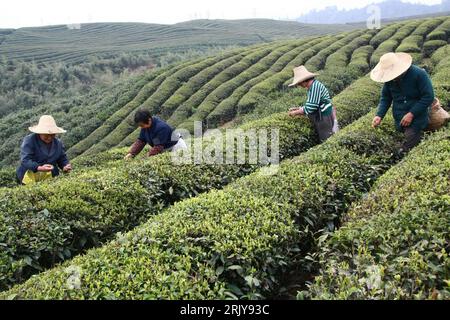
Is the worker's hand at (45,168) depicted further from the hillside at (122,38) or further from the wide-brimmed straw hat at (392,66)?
the hillside at (122,38)

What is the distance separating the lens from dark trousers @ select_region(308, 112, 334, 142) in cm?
856

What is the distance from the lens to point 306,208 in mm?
4875

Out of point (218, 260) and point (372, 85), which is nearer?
point (218, 260)

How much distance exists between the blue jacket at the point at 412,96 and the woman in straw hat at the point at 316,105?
1.33m

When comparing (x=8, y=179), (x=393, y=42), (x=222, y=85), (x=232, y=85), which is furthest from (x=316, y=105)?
(x=393, y=42)

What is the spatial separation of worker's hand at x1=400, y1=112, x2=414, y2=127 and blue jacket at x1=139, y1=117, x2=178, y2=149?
409cm

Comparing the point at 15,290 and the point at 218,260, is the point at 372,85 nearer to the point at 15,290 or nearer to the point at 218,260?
the point at 218,260

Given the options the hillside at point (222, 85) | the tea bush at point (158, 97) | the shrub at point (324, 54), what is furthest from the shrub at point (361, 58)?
the tea bush at point (158, 97)

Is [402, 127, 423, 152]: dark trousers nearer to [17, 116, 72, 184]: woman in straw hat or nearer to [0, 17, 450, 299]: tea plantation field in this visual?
[0, 17, 450, 299]: tea plantation field

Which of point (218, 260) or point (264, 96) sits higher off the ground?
point (218, 260)

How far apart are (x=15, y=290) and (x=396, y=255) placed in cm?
304

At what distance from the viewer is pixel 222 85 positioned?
3166 cm

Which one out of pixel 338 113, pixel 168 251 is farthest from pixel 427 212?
pixel 338 113
